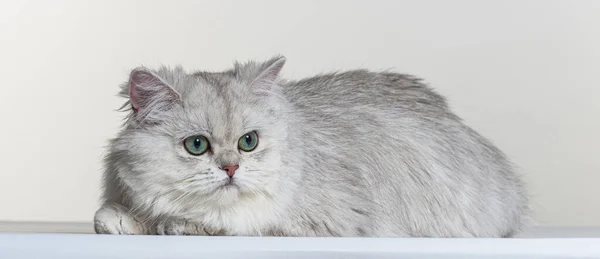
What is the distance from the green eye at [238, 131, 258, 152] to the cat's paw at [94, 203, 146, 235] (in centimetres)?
26

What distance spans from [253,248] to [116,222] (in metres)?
0.34

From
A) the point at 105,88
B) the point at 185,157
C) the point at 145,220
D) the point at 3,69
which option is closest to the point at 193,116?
the point at 185,157

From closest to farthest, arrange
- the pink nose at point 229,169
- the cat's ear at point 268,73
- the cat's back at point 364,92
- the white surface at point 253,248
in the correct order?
the white surface at point 253,248
the pink nose at point 229,169
the cat's ear at point 268,73
the cat's back at point 364,92

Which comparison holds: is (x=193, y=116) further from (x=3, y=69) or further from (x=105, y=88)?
(x=3, y=69)

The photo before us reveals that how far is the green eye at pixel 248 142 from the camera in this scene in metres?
1.76

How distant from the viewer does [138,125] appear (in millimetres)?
1780

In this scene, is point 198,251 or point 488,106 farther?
point 488,106

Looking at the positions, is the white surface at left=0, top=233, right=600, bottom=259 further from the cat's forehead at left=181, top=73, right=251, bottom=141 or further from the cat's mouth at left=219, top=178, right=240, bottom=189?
the cat's forehead at left=181, top=73, right=251, bottom=141

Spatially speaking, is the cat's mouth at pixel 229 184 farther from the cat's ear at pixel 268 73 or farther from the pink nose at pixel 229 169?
Result: the cat's ear at pixel 268 73

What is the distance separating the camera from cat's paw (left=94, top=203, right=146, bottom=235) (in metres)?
1.76

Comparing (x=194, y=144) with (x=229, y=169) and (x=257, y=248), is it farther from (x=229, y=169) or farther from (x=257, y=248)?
(x=257, y=248)

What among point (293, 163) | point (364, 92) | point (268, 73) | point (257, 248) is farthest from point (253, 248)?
point (364, 92)

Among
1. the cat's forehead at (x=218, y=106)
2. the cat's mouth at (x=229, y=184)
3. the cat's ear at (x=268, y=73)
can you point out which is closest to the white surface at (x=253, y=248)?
the cat's mouth at (x=229, y=184)

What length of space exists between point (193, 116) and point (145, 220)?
23 cm
